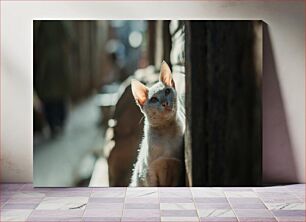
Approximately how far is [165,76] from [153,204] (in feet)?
3.05

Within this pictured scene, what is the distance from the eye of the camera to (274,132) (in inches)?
161

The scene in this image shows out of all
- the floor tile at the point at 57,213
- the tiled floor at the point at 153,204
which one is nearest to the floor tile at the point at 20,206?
the tiled floor at the point at 153,204

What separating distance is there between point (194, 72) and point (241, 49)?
1.21 feet

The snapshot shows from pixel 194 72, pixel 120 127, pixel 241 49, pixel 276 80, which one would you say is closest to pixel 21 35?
pixel 120 127

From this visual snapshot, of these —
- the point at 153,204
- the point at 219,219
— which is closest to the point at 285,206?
the point at 219,219

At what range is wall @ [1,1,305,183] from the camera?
396 cm

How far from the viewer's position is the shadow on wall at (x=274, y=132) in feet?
13.3

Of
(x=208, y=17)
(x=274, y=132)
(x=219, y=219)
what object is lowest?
(x=219, y=219)

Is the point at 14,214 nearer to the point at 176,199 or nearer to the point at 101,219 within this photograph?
the point at 101,219

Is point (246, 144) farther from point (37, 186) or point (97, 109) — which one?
point (37, 186)

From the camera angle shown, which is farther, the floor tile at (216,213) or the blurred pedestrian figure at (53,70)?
the blurred pedestrian figure at (53,70)

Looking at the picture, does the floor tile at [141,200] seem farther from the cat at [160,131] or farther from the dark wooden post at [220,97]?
the dark wooden post at [220,97]

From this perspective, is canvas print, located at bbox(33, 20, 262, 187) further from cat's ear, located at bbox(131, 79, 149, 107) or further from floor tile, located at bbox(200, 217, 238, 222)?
floor tile, located at bbox(200, 217, 238, 222)

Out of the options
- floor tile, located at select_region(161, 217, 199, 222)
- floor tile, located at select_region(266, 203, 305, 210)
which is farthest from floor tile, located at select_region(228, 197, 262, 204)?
floor tile, located at select_region(161, 217, 199, 222)
